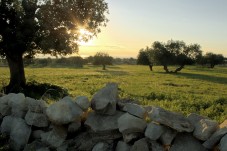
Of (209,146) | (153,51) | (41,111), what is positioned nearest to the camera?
(209,146)

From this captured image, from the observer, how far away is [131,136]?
7820 mm

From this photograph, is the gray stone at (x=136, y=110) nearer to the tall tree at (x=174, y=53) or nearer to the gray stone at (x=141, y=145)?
the gray stone at (x=141, y=145)

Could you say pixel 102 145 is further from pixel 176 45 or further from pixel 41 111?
pixel 176 45

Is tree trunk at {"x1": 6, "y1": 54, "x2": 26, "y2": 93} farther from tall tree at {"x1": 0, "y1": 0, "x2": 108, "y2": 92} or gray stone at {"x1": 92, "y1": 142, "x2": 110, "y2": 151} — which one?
gray stone at {"x1": 92, "y1": 142, "x2": 110, "y2": 151}

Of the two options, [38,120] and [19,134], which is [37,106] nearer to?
[38,120]

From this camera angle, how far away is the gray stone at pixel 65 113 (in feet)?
27.5

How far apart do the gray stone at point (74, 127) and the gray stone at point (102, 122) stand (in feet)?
0.85

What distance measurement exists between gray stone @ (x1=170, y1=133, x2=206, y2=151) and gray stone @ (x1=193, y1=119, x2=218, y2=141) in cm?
19

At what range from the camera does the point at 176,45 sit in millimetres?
98812

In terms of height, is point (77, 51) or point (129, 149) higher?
point (77, 51)

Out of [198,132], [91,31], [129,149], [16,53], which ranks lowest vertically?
[129,149]

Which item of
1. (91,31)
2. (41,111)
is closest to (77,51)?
(91,31)

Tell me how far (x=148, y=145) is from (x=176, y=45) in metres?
93.7

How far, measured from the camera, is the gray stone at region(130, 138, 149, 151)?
750 cm
